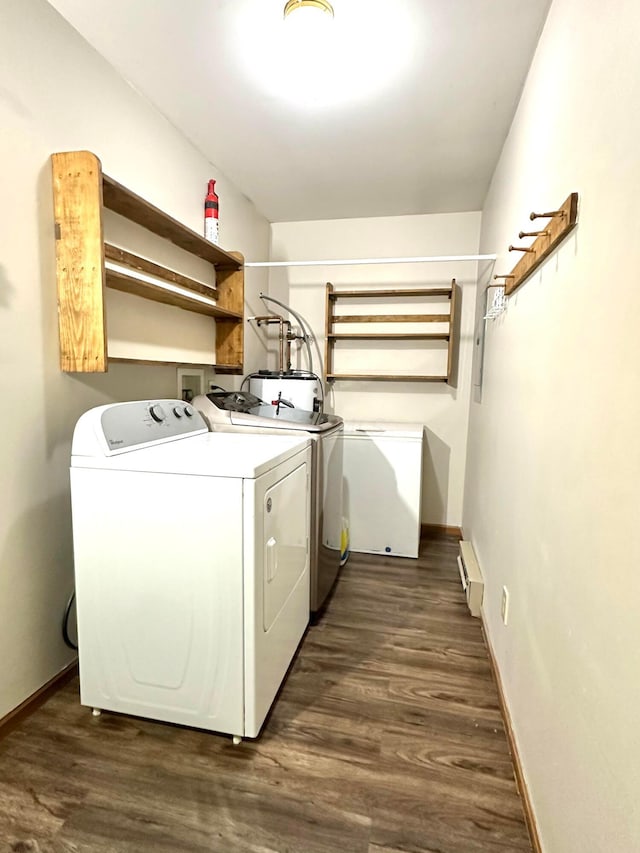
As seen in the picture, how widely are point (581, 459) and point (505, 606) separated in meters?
0.88

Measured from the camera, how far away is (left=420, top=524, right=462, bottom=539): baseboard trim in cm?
326

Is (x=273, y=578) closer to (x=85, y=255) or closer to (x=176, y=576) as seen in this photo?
(x=176, y=576)

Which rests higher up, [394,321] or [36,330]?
[394,321]

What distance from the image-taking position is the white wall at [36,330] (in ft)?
4.39

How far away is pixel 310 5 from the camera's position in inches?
52.9

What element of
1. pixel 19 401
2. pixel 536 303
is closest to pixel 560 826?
pixel 536 303

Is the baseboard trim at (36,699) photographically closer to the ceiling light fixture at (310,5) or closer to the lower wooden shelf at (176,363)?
the lower wooden shelf at (176,363)

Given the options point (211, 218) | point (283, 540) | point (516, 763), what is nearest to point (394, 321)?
point (211, 218)

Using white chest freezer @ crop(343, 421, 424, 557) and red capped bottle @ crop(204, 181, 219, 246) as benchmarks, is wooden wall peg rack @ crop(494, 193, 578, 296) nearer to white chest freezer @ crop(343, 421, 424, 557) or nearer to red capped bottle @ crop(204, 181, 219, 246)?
white chest freezer @ crop(343, 421, 424, 557)

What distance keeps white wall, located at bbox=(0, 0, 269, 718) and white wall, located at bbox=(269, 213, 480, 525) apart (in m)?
1.72

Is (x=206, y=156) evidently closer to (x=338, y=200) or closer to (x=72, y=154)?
(x=338, y=200)

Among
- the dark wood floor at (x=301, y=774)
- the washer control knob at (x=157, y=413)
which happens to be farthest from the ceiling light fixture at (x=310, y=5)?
the dark wood floor at (x=301, y=774)

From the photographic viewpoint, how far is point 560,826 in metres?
0.90

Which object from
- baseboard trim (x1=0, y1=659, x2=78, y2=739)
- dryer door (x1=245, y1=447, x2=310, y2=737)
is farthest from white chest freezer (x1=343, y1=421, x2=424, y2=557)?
baseboard trim (x1=0, y1=659, x2=78, y2=739)
